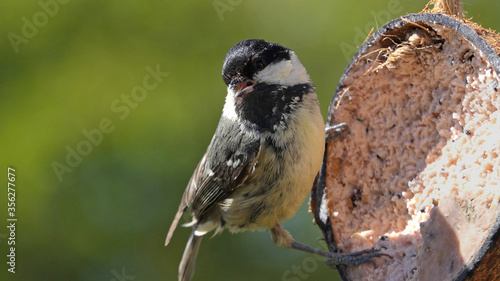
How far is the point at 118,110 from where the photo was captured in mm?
2738

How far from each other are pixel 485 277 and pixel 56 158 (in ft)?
6.30

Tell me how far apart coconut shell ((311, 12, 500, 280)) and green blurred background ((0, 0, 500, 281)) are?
0.56m

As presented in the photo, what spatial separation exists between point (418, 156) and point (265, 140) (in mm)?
599

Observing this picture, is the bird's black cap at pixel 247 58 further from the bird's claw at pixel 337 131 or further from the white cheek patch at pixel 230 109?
the bird's claw at pixel 337 131

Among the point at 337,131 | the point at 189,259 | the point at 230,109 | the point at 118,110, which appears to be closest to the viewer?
the point at 337,131

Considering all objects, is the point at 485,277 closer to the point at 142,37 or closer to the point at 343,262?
the point at 343,262

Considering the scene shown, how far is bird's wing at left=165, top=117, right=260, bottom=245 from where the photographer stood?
239 centimetres

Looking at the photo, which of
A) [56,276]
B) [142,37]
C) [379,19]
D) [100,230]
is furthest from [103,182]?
[379,19]

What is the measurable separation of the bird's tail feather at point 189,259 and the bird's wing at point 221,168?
0.19 metres

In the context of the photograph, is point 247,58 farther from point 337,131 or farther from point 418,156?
point 418,156

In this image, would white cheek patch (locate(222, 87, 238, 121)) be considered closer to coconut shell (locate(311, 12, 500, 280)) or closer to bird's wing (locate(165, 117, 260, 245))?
bird's wing (locate(165, 117, 260, 245))

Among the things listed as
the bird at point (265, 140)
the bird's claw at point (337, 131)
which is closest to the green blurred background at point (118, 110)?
the bird at point (265, 140)

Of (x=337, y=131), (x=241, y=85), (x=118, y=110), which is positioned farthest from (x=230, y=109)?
(x=118, y=110)

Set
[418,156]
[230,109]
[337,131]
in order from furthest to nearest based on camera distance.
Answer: [230,109] → [337,131] → [418,156]
